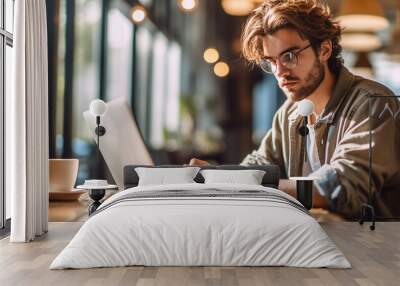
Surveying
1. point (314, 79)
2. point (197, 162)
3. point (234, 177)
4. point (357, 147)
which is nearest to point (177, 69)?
point (197, 162)

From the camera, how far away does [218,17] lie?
7219mm

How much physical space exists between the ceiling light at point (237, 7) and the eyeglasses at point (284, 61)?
583 millimetres

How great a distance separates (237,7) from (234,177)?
2.00m

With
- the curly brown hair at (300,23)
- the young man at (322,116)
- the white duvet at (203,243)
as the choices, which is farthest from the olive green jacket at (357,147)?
the white duvet at (203,243)

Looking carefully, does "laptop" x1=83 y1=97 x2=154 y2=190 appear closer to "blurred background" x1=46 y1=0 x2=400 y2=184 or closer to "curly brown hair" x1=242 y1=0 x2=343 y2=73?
"blurred background" x1=46 y1=0 x2=400 y2=184

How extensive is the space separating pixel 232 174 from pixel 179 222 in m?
2.06

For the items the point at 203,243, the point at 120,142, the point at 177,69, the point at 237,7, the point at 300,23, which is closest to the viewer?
the point at 203,243

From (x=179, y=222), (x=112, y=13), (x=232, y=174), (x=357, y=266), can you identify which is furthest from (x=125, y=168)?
(x=357, y=266)

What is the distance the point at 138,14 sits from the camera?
7.43 meters

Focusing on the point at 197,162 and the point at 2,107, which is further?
the point at 197,162

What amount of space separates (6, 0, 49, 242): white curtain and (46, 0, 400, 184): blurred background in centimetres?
171

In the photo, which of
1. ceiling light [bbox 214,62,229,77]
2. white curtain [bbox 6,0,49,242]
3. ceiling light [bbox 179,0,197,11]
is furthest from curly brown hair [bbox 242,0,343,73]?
white curtain [bbox 6,0,49,242]

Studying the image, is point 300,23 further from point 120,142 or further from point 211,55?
point 120,142

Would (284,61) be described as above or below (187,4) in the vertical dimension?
below
